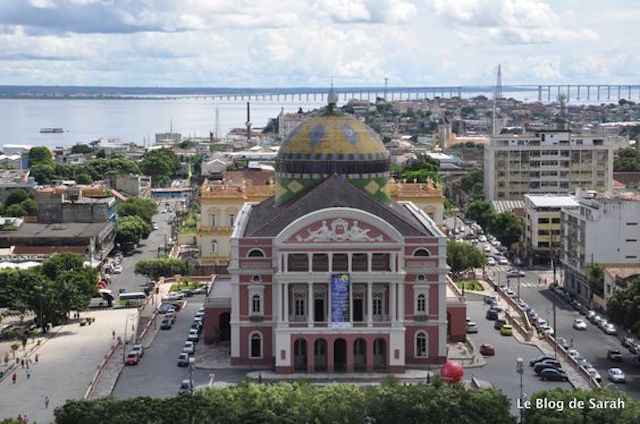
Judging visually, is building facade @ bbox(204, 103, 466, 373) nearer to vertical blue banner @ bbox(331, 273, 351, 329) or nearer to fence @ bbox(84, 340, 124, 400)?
vertical blue banner @ bbox(331, 273, 351, 329)

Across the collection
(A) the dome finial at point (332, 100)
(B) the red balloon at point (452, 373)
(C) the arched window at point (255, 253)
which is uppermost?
(A) the dome finial at point (332, 100)

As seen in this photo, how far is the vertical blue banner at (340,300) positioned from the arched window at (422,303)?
142 inches

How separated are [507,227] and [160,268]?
92.2 feet

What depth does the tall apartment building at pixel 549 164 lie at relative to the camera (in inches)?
3957

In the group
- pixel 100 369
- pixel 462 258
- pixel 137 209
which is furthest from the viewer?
pixel 137 209

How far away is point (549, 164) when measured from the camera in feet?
332

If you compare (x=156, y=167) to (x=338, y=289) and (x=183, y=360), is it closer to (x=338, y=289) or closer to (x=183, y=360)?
(x=183, y=360)

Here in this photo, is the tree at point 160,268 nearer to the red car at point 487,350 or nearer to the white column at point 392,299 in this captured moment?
the red car at point 487,350

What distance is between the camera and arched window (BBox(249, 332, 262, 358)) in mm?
50903

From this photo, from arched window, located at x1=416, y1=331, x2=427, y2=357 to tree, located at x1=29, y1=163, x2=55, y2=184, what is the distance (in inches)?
3665

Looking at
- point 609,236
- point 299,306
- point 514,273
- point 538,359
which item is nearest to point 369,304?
point 299,306

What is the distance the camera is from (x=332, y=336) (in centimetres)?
4941

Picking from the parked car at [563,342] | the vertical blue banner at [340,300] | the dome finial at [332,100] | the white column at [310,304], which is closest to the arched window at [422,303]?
Answer: the vertical blue banner at [340,300]

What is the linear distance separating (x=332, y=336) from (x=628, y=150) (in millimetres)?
103224
